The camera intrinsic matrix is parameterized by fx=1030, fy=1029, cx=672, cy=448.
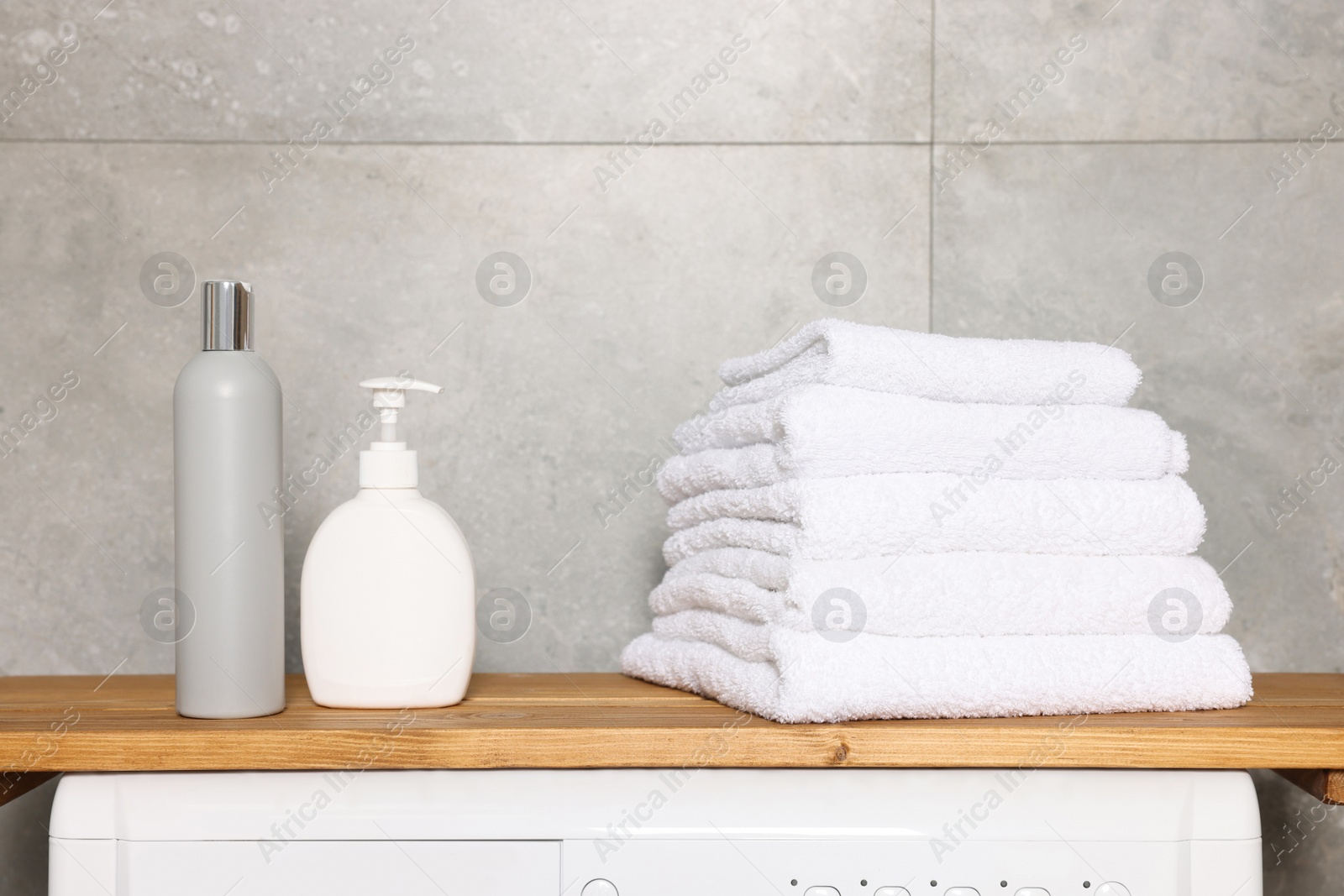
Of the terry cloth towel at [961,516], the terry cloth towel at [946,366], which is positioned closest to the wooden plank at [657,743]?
the terry cloth towel at [961,516]

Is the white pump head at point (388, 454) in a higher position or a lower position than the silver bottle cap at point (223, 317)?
lower

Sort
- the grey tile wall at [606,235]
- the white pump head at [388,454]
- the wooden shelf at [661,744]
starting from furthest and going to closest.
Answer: the grey tile wall at [606,235] < the white pump head at [388,454] < the wooden shelf at [661,744]

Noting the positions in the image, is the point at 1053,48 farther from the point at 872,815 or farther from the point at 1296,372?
the point at 872,815

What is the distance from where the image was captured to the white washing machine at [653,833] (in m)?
0.60

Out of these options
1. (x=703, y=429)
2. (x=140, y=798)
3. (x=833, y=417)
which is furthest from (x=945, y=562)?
(x=140, y=798)

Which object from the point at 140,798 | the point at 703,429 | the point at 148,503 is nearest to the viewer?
the point at 140,798

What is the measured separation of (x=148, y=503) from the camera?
3.04 feet

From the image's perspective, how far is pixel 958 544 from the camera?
67cm

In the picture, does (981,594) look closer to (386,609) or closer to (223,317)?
(386,609)

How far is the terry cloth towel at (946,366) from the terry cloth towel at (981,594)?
0.11m

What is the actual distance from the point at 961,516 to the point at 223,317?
0.50 m

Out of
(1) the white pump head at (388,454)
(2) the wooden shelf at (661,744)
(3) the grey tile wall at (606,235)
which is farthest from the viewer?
(3) the grey tile wall at (606,235)

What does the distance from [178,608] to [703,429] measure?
1.28 ft

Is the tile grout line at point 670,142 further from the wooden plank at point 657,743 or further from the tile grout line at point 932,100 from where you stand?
the wooden plank at point 657,743
